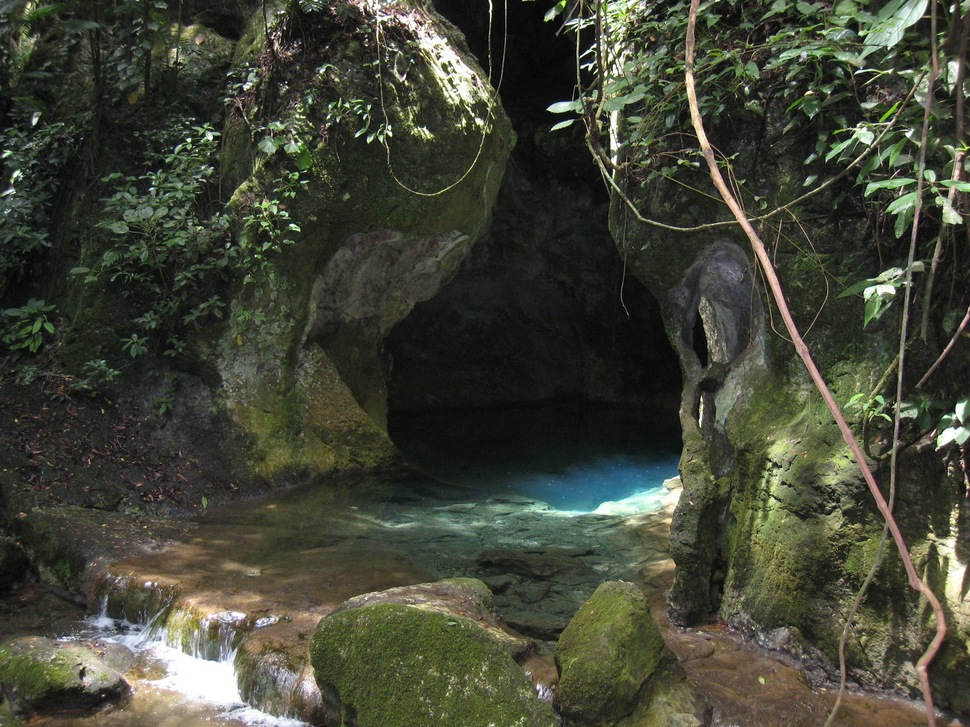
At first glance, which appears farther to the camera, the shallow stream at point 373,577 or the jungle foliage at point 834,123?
the shallow stream at point 373,577

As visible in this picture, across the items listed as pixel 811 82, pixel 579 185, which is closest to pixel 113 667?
pixel 811 82

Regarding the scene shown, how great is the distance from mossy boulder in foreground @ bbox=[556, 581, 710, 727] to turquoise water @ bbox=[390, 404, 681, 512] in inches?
→ 165

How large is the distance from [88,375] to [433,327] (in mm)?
7523

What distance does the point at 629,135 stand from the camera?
5902mm

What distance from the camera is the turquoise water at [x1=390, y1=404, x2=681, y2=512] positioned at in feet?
30.1

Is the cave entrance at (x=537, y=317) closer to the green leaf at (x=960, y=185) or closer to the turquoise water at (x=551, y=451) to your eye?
the turquoise water at (x=551, y=451)

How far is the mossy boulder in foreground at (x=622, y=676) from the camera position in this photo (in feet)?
12.6

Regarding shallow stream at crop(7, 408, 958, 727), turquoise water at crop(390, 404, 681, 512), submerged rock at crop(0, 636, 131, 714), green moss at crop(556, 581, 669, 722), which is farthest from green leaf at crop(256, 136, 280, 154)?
green moss at crop(556, 581, 669, 722)

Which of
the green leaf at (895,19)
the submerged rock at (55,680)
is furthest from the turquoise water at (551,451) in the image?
the green leaf at (895,19)

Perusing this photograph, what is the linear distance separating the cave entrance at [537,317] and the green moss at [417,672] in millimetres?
8560

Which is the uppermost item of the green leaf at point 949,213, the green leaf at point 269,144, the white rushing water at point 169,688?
the green leaf at point 269,144

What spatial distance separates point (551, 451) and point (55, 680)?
7786 millimetres

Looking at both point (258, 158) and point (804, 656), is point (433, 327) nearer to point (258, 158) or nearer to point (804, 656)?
point (258, 158)

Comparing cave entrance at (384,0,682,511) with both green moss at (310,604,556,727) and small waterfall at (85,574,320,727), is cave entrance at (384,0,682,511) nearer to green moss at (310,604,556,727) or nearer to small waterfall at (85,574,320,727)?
small waterfall at (85,574,320,727)
